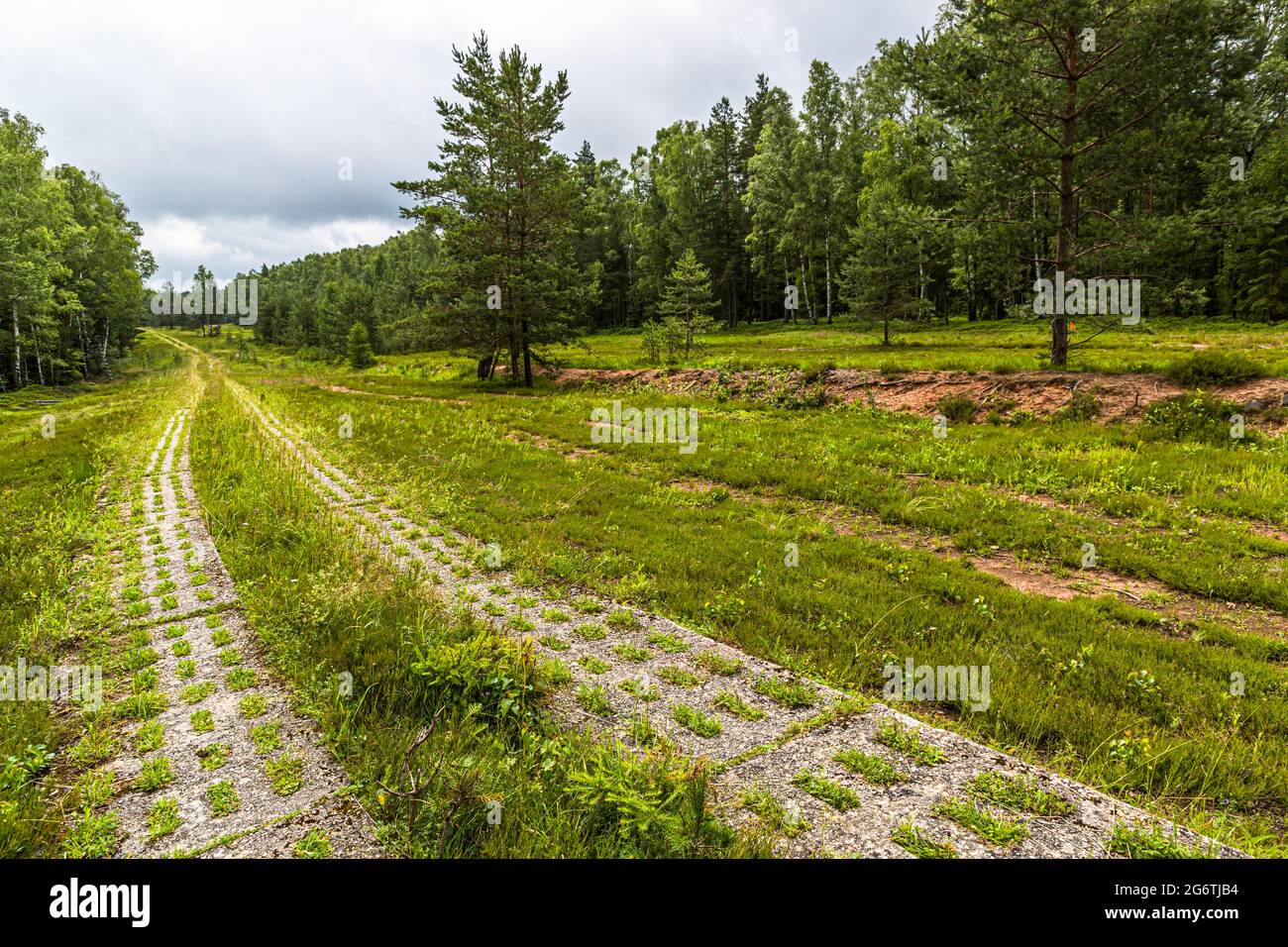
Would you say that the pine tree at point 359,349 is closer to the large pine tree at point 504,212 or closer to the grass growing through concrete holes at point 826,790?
the large pine tree at point 504,212

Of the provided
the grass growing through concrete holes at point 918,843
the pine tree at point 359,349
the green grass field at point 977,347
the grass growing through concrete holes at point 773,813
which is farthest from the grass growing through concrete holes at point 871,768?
the pine tree at point 359,349

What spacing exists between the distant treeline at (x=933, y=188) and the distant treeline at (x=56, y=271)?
2196 centimetres

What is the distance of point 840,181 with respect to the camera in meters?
52.9

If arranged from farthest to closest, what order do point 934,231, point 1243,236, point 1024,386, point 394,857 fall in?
point 1243,236, point 934,231, point 1024,386, point 394,857

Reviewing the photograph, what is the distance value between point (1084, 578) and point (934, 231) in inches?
628

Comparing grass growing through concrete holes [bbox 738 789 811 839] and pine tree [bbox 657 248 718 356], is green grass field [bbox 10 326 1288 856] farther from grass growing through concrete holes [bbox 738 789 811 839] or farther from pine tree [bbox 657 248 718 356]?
pine tree [bbox 657 248 718 356]

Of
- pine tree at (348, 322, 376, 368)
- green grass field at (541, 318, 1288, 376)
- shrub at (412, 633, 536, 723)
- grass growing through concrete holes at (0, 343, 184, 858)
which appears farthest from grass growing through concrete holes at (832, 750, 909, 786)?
pine tree at (348, 322, 376, 368)

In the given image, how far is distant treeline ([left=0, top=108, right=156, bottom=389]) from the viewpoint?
37.5 m

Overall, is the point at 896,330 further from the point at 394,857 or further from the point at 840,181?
the point at 394,857

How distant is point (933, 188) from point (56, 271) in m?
68.8

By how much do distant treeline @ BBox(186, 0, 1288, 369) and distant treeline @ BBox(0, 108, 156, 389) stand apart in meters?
22.0

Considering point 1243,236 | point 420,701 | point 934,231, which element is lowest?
point 420,701
